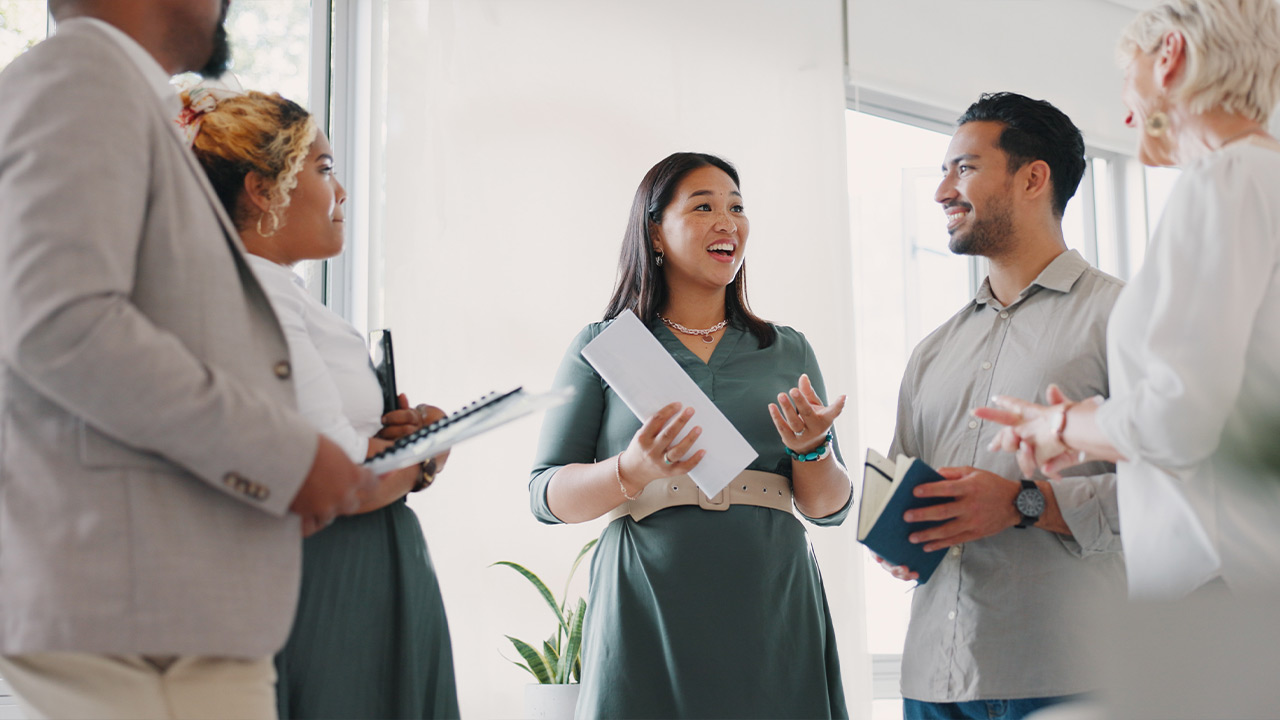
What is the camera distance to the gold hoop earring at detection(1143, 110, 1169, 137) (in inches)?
60.0

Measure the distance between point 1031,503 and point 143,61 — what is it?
1.47m

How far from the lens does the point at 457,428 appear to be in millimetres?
1202

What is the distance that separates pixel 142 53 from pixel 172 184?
193 millimetres

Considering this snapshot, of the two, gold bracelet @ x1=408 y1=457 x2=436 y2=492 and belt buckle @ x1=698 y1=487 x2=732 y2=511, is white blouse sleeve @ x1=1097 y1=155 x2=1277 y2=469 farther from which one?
gold bracelet @ x1=408 y1=457 x2=436 y2=492

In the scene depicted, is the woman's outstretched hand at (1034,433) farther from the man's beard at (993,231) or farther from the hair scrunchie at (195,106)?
the hair scrunchie at (195,106)

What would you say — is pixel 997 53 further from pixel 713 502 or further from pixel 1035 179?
pixel 713 502

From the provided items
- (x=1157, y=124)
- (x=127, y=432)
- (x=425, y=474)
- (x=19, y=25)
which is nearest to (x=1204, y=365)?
(x=1157, y=124)

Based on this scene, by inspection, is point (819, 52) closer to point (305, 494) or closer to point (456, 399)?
point (456, 399)

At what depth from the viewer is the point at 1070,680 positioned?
5.53 feet

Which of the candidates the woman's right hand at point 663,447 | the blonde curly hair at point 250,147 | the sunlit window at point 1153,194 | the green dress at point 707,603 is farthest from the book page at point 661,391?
the sunlit window at point 1153,194

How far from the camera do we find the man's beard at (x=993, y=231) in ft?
6.73

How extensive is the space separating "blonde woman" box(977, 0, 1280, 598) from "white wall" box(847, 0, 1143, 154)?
248 cm

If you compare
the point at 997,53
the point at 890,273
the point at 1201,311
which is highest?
the point at 997,53

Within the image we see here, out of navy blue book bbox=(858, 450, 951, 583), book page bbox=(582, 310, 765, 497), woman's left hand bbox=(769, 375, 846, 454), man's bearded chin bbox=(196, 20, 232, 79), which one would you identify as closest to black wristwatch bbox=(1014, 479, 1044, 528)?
navy blue book bbox=(858, 450, 951, 583)
